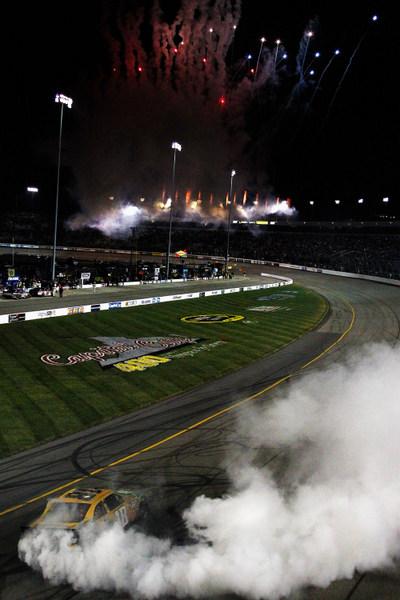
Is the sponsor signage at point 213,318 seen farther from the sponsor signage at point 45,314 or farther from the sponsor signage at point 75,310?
the sponsor signage at point 45,314

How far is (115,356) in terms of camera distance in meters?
24.0

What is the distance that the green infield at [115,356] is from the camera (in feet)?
53.7

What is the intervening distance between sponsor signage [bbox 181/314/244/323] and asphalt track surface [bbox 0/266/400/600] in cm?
1173

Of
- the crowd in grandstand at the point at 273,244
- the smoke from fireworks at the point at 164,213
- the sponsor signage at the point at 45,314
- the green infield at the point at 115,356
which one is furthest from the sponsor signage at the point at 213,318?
the smoke from fireworks at the point at 164,213

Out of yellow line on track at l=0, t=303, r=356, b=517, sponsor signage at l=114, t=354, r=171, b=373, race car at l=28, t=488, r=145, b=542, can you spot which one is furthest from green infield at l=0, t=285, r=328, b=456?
race car at l=28, t=488, r=145, b=542

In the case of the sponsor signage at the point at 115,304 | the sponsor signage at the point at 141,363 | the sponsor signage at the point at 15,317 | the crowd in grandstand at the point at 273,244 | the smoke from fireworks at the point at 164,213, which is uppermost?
the smoke from fireworks at the point at 164,213

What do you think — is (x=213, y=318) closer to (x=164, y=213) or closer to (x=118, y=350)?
(x=118, y=350)

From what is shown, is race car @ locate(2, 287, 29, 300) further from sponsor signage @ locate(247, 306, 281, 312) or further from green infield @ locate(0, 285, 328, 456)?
sponsor signage @ locate(247, 306, 281, 312)

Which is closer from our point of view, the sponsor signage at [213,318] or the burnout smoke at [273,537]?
the burnout smoke at [273,537]

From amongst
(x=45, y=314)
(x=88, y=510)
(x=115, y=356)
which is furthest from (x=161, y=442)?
(x=45, y=314)

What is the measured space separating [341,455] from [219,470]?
323 centimetres

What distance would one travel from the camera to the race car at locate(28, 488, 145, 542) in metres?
9.26

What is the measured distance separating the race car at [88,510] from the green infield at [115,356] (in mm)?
4056

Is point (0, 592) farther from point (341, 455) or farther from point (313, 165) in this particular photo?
point (313, 165)
